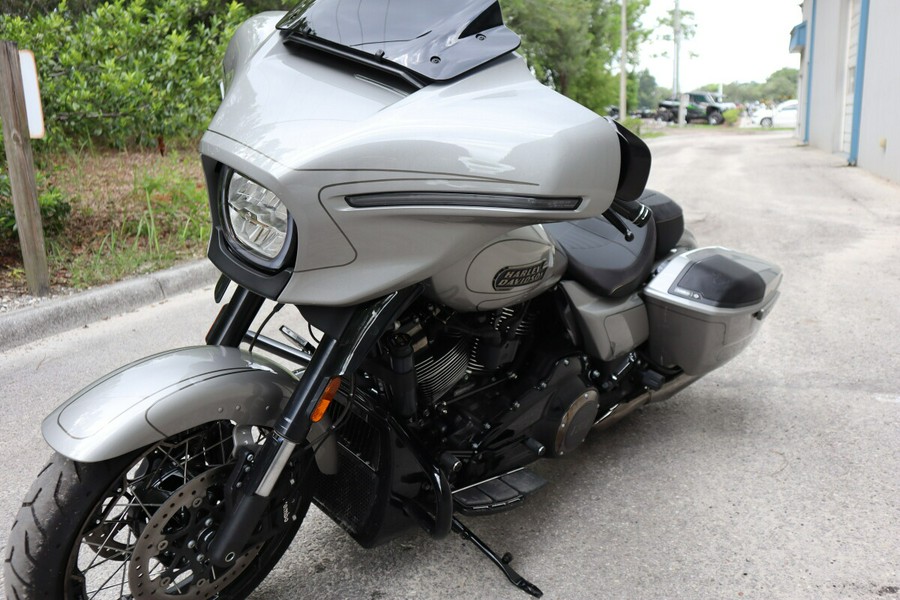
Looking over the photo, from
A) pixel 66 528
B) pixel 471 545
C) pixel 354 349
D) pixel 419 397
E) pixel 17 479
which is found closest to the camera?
pixel 66 528

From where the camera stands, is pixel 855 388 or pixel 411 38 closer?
pixel 411 38

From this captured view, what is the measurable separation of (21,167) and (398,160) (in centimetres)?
387

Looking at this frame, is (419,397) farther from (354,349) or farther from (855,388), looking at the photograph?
(855,388)

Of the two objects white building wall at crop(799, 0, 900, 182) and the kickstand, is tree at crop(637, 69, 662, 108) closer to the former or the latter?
white building wall at crop(799, 0, 900, 182)

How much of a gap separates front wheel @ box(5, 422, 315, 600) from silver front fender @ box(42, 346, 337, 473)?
7 centimetres

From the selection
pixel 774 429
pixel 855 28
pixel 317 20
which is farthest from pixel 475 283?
pixel 855 28

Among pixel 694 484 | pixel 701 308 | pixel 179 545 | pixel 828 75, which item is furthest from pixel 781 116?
pixel 179 545

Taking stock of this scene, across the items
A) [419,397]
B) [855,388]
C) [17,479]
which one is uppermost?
[419,397]

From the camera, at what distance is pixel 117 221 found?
612cm

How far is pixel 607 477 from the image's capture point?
2936 mm

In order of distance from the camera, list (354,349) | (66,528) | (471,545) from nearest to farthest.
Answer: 1. (66,528)
2. (354,349)
3. (471,545)

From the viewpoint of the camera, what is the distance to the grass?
17.3 feet

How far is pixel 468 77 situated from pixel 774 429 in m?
2.29

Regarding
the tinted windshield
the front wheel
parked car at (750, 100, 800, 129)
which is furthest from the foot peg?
parked car at (750, 100, 800, 129)
